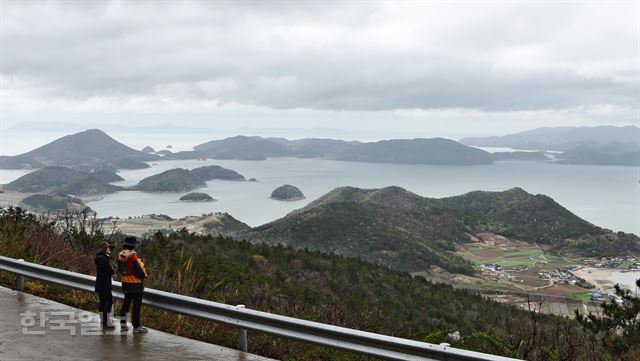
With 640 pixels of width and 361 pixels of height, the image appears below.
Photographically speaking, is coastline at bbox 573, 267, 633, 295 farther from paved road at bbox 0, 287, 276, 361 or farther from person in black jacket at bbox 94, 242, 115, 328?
person in black jacket at bbox 94, 242, 115, 328

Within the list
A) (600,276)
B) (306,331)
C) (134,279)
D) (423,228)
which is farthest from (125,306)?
(423,228)

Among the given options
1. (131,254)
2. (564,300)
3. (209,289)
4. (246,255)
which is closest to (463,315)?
A: (246,255)

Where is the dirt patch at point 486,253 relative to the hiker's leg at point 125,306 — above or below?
below

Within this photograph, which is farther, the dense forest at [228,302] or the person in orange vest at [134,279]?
the dense forest at [228,302]

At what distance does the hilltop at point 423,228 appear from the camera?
111 meters

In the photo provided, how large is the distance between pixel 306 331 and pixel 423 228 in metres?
145

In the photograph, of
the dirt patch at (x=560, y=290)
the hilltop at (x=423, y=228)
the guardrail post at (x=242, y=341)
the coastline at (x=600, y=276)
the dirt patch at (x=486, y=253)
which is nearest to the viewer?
the guardrail post at (x=242, y=341)

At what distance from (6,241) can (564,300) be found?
91647mm

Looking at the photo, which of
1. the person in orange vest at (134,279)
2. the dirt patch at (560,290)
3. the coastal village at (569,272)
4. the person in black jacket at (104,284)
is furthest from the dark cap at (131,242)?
the dirt patch at (560,290)

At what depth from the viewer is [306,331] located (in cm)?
491

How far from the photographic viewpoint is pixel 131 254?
6.08m

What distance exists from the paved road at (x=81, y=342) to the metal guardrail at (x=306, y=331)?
1.13ft

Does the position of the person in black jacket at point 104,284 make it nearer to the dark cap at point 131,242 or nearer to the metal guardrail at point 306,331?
the metal guardrail at point 306,331

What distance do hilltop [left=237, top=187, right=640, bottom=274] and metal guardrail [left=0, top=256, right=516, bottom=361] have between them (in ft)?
303
